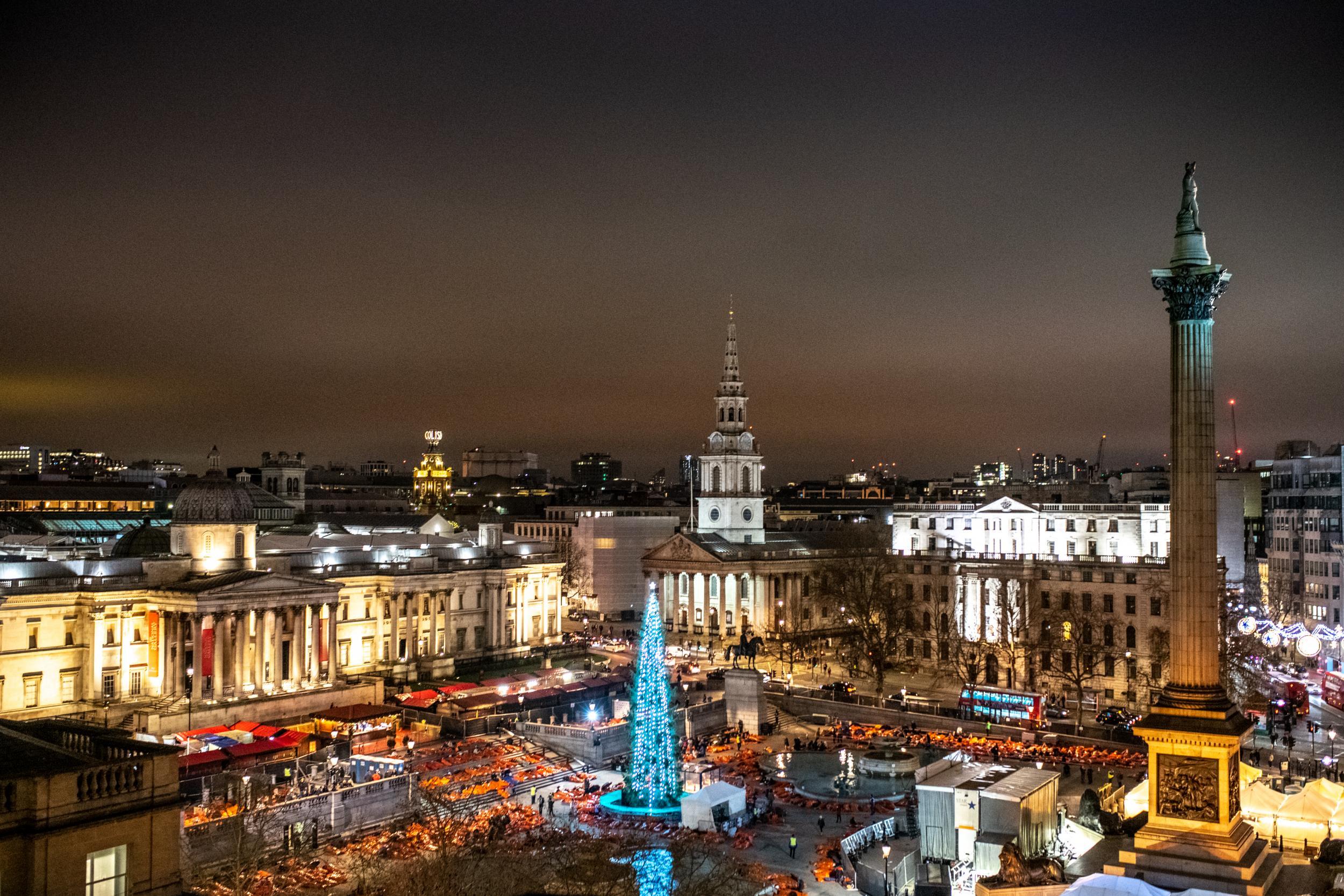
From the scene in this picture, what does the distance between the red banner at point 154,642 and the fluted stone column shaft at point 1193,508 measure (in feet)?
168

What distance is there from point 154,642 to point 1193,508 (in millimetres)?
52638

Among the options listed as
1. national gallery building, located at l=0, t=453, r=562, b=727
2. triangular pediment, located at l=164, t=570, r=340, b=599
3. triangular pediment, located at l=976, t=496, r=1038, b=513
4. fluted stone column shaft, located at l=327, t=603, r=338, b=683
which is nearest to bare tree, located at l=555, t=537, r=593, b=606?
national gallery building, located at l=0, t=453, r=562, b=727

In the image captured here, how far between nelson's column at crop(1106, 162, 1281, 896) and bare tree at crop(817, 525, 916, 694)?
Answer: 3979cm

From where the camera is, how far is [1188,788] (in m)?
29.1

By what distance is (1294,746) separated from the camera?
55062mm

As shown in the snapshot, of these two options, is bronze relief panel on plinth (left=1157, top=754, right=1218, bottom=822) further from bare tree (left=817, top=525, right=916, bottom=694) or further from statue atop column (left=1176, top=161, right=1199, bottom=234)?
bare tree (left=817, top=525, right=916, bottom=694)

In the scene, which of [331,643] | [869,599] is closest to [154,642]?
[331,643]

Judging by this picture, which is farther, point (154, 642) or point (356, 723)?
point (154, 642)

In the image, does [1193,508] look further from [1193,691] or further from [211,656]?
[211,656]

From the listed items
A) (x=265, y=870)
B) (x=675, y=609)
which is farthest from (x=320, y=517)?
(x=265, y=870)

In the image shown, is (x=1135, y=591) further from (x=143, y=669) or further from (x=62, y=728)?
(x=62, y=728)

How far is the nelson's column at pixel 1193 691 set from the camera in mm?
28562

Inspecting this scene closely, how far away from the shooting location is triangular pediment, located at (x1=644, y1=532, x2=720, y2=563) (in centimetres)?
10075

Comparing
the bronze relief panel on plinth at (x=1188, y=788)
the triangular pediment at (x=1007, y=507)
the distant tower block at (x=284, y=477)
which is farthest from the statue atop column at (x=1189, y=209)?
the distant tower block at (x=284, y=477)
